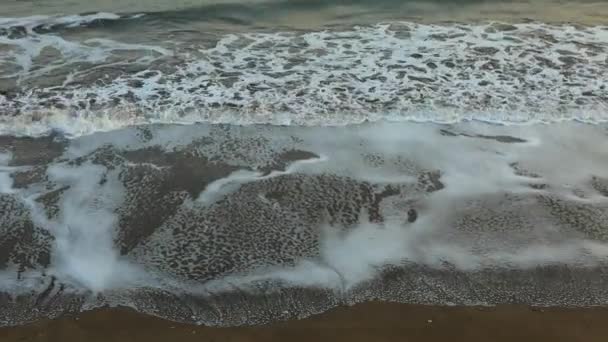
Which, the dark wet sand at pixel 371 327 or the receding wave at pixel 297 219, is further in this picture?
the receding wave at pixel 297 219

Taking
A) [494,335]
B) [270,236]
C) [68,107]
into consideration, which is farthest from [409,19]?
[494,335]

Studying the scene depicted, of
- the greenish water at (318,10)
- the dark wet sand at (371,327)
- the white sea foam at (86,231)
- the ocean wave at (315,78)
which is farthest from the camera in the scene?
the greenish water at (318,10)

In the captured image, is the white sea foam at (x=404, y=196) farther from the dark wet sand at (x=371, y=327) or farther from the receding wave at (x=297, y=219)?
the dark wet sand at (x=371, y=327)

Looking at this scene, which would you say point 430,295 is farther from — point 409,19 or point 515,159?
point 409,19

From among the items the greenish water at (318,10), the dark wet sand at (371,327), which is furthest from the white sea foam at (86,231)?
the greenish water at (318,10)

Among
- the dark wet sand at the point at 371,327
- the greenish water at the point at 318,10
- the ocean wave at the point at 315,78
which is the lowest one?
the dark wet sand at the point at 371,327

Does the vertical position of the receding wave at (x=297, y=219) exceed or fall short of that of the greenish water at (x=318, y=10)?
it falls short

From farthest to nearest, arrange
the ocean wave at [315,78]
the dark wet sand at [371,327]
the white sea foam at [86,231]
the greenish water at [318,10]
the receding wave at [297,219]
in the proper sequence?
the greenish water at [318,10] → the ocean wave at [315,78] → the white sea foam at [86,231] → the receding wave at [297,219] → the dark wet sand at [371,327]
